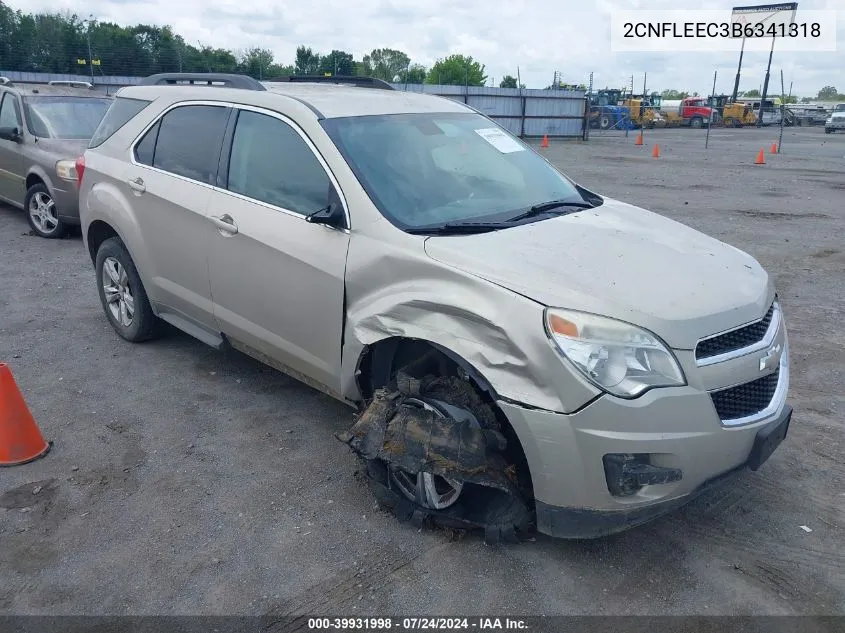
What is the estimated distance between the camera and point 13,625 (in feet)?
9.13

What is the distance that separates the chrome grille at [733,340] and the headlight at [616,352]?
173mm

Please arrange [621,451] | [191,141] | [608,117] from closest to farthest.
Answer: [621,451]
[191,141]
[608,117]

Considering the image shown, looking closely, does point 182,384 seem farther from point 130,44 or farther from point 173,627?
point 130,44

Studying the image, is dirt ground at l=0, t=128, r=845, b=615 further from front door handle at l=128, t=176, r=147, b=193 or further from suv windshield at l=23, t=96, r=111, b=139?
suv windshield at l=23, t=96, r=111, b=139

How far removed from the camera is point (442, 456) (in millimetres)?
3076

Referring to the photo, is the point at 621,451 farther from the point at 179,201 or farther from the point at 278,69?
the point at 278,69

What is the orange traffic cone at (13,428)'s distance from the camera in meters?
3.95

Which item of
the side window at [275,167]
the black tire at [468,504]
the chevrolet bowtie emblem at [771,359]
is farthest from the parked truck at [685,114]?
the black tire at [468,504]

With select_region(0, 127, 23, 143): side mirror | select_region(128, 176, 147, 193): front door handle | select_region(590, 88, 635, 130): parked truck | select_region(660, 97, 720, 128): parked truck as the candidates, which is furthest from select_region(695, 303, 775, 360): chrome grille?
select_region(660, 97, 720, 128): parked truck

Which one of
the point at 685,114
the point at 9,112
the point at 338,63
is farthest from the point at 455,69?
the point at 9,112

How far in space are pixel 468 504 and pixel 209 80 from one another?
3.38 metres

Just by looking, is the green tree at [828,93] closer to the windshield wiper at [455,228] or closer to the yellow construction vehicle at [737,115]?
the yellow construction vehicle at [737,115]

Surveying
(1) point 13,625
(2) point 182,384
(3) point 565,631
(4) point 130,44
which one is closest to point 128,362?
(2) point 182,384

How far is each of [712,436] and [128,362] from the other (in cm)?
408
